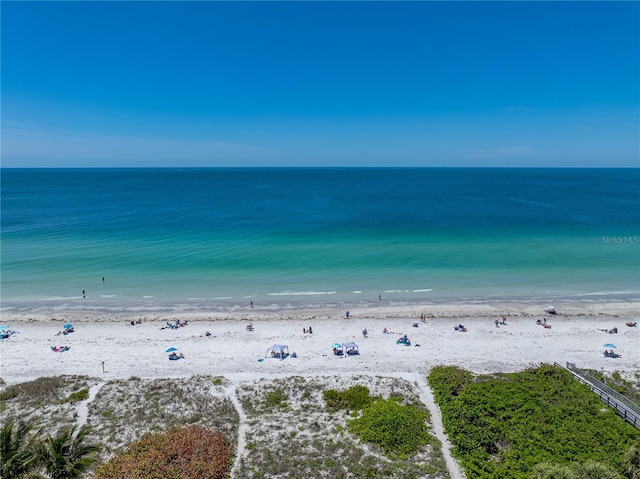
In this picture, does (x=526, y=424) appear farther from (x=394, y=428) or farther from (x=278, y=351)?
(x=278, y=351)

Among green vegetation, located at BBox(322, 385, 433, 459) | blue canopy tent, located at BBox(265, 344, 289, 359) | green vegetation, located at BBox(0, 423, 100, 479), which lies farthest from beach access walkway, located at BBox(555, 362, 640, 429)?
green vegetation, located at BBox(0, 423, 100, 479)

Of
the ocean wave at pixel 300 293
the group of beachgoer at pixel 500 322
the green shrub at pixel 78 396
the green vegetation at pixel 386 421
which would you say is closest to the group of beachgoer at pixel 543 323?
the group of beachgoer at pixel 500 322

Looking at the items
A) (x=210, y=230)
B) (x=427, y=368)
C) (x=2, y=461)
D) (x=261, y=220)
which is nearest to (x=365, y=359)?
(x=427, y=368)

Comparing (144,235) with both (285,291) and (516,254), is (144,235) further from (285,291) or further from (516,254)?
Answer: (516,254)

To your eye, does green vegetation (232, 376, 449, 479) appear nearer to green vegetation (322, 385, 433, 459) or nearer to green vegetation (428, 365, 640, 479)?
green vegetation (322, 385, 433, 459)

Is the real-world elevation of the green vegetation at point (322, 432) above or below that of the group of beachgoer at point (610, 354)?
above

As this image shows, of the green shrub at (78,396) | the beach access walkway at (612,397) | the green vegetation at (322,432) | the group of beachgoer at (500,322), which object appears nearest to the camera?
the green vegetation at (322,432)

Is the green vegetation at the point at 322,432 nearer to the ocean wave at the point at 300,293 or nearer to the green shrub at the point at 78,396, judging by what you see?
the green shrub at the point at 78,396

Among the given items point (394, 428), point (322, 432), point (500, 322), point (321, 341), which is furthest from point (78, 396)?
point (500, 322)
